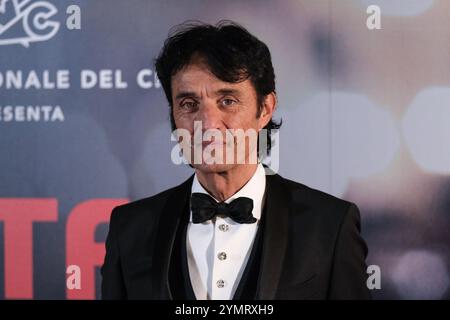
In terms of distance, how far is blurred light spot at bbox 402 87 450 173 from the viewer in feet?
7.74

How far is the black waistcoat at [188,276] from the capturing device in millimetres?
1365

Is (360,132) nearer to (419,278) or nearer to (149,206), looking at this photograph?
(419,278)

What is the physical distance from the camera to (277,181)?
151 centimetres

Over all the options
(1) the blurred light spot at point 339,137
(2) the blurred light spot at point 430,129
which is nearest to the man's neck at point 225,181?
(1) the blurred light spot at point 339,137

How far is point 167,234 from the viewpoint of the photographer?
1.41 meters

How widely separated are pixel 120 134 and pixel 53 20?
53 cm

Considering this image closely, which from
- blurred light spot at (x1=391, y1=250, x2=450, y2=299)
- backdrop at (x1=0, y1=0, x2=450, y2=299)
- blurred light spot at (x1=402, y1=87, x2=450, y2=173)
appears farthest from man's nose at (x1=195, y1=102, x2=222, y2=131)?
blurred light spot at (x1=391, y1=250, x2=450, y2=299)

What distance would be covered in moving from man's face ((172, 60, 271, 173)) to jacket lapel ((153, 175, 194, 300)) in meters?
0.11

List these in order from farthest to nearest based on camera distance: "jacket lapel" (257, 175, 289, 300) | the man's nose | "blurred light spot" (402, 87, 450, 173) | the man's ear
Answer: "blurred light spot" (402, 87, 450, 173) < the man's ear < the man's nose < "jacket lapel" (257, 175, 289, 300)

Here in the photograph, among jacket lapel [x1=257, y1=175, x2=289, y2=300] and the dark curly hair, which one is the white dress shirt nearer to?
jacket lapel [x1=257, y1=175, x2=289, y2=300]

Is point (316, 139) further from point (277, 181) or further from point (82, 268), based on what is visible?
point (82, 268)

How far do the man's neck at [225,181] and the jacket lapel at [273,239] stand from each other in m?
0.06

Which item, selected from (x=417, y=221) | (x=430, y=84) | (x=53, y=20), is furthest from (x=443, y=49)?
(x=53, y=20)

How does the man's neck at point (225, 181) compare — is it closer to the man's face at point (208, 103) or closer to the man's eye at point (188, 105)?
the man's face at point (208, 103)
